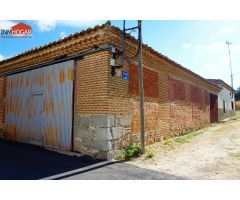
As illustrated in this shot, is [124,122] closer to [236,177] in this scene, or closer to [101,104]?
[101,104]

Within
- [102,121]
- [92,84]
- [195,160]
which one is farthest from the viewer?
[92,84]

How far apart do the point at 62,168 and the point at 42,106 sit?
13.1 feet

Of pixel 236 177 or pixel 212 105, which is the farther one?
pixel 212 105

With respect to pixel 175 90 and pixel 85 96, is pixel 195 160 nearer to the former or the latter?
pixel 85 96

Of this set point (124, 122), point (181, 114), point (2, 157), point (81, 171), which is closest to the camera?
point (81, 171)

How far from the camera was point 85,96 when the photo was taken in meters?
8.23

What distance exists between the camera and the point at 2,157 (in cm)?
777

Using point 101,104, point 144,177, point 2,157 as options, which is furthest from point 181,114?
point 2,157

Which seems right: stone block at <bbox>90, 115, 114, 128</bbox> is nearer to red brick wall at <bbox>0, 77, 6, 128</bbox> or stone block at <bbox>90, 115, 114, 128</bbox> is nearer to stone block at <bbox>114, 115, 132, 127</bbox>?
stone block at <bbox>114, 115, 132, 127</bbox>

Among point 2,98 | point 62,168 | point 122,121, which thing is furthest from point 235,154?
point 2,98

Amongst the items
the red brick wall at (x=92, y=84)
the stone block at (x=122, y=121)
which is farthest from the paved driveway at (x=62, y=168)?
the red brick wall at (x=92, y=84)
